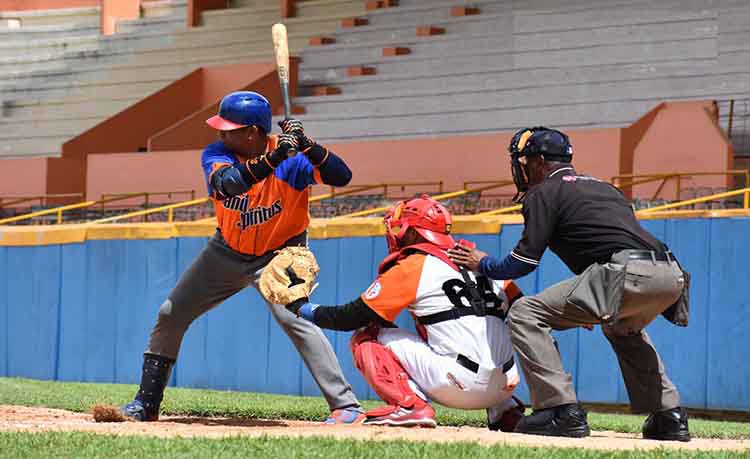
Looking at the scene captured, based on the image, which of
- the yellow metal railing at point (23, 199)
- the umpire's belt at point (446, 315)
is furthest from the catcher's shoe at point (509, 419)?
the yellow metal railing at point (23, 199)

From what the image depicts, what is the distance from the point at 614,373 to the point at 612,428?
2.12 m

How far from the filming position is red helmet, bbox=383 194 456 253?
6777 millimetres

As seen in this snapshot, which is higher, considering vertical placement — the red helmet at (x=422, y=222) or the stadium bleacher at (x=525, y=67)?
the stadium bleacher at (x=525, y=67)

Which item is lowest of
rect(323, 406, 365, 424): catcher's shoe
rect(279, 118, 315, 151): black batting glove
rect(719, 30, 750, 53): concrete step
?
rect(323, 406, 365, 424): catcher's shoe

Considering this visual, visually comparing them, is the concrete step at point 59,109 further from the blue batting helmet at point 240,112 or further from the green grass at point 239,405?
the blue batting helmet at point 240,112

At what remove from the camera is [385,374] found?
6.67m

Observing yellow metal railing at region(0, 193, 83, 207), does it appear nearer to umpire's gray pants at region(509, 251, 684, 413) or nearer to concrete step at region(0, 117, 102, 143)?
concrete step at region(0, 117, 102, 143)

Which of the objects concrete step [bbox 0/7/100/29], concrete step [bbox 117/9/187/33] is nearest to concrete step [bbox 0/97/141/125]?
concrete step [bbox 117/9/187/33]

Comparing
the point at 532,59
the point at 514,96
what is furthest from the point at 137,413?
the point at 532,59

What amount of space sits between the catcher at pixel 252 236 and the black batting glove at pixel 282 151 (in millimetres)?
366

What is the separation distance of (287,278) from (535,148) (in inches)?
56.8

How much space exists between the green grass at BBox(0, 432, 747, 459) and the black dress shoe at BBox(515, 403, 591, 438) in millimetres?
656

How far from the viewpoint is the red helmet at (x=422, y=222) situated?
6.78 m

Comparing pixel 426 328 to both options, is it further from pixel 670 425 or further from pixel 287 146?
pixel 670 425
